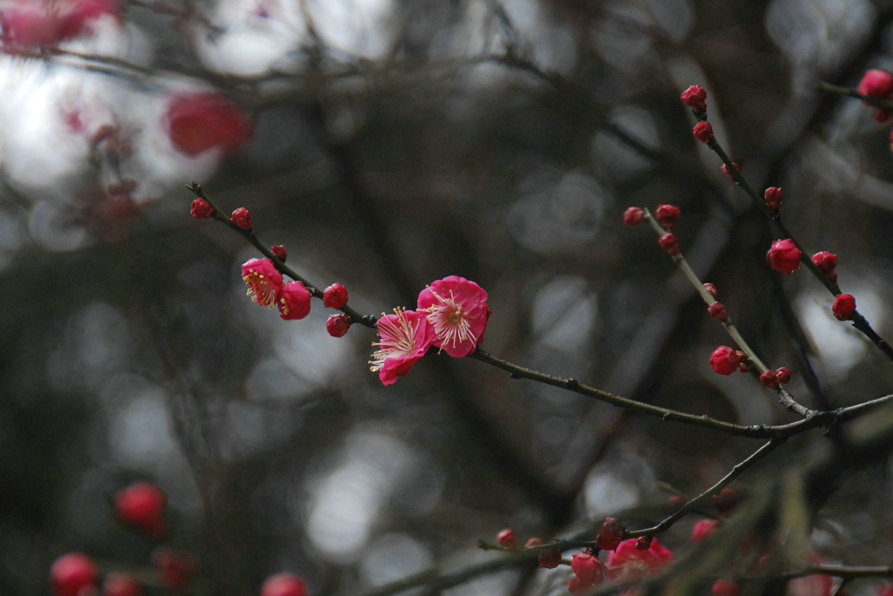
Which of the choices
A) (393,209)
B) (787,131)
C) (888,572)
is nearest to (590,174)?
(393,209)

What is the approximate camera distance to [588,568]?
1.19 metres

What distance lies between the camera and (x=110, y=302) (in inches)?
223

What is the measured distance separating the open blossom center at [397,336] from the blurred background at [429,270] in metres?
0.58

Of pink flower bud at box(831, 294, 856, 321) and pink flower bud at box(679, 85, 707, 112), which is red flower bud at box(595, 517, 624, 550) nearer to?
pink flower bud at box(831, 294, 856, 321)

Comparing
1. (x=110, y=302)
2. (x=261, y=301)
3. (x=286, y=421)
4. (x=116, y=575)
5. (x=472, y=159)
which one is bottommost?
(x=261, y=301)

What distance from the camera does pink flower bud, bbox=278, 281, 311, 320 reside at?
122 cm

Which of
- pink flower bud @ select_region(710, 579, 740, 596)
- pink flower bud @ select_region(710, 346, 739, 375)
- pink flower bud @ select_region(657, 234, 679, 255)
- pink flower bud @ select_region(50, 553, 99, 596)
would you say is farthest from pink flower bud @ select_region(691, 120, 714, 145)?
pink flower bud @ select_region(50, 553, 99, 596)

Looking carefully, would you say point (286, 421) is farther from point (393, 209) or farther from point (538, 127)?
point (538, 127)

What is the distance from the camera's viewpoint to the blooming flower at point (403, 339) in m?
1.22

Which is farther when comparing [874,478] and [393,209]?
[393,209]

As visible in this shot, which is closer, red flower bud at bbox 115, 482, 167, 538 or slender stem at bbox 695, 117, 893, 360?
slender stem at bbox 695, 117, 893, 360

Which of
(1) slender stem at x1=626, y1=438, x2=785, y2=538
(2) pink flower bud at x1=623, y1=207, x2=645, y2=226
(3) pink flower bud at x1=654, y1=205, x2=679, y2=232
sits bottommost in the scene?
(1) slender stem at x1=626, y1=438, x2=785, y2=538

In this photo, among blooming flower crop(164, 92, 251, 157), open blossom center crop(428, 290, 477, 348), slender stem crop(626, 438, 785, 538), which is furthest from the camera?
blooming flower crop(164, 92, 251, 157)

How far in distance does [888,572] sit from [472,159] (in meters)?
3.72
